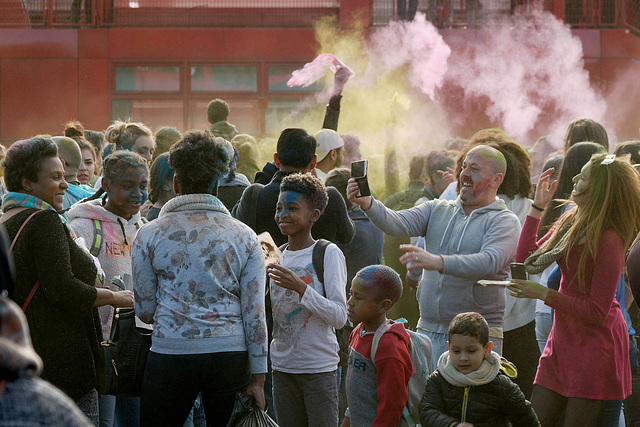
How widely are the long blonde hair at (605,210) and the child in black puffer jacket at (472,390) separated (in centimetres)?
62

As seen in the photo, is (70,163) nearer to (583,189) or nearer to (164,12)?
(583,189)

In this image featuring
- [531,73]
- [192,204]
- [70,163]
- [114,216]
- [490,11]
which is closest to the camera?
[192,204]

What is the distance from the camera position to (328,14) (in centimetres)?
1762

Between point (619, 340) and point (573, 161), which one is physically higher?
point (573, 161)

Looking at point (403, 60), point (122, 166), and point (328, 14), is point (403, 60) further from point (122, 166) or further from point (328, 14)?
point (122, 166)

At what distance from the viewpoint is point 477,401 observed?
12.3 feet

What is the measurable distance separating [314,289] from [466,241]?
907 mm

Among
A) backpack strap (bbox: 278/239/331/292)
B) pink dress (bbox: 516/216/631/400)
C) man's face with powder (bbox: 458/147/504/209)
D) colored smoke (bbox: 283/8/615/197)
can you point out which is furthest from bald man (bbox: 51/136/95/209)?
colored smoke (bbox: 283/8/615/197)

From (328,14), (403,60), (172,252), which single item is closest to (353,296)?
(172,252)

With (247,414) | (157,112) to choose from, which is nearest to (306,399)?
(247,414)

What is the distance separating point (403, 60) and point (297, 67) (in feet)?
7.13

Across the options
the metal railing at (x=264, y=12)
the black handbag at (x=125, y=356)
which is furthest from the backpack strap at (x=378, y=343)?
the metal railing at (x=264, y=12)

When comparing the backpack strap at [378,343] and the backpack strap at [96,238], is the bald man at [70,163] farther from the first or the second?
the backpack strap at [378,343]

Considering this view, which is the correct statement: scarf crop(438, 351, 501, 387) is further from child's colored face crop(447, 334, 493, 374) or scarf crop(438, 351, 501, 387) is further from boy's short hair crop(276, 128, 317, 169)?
boy's short hair crop(276, 128, 317, 169)
